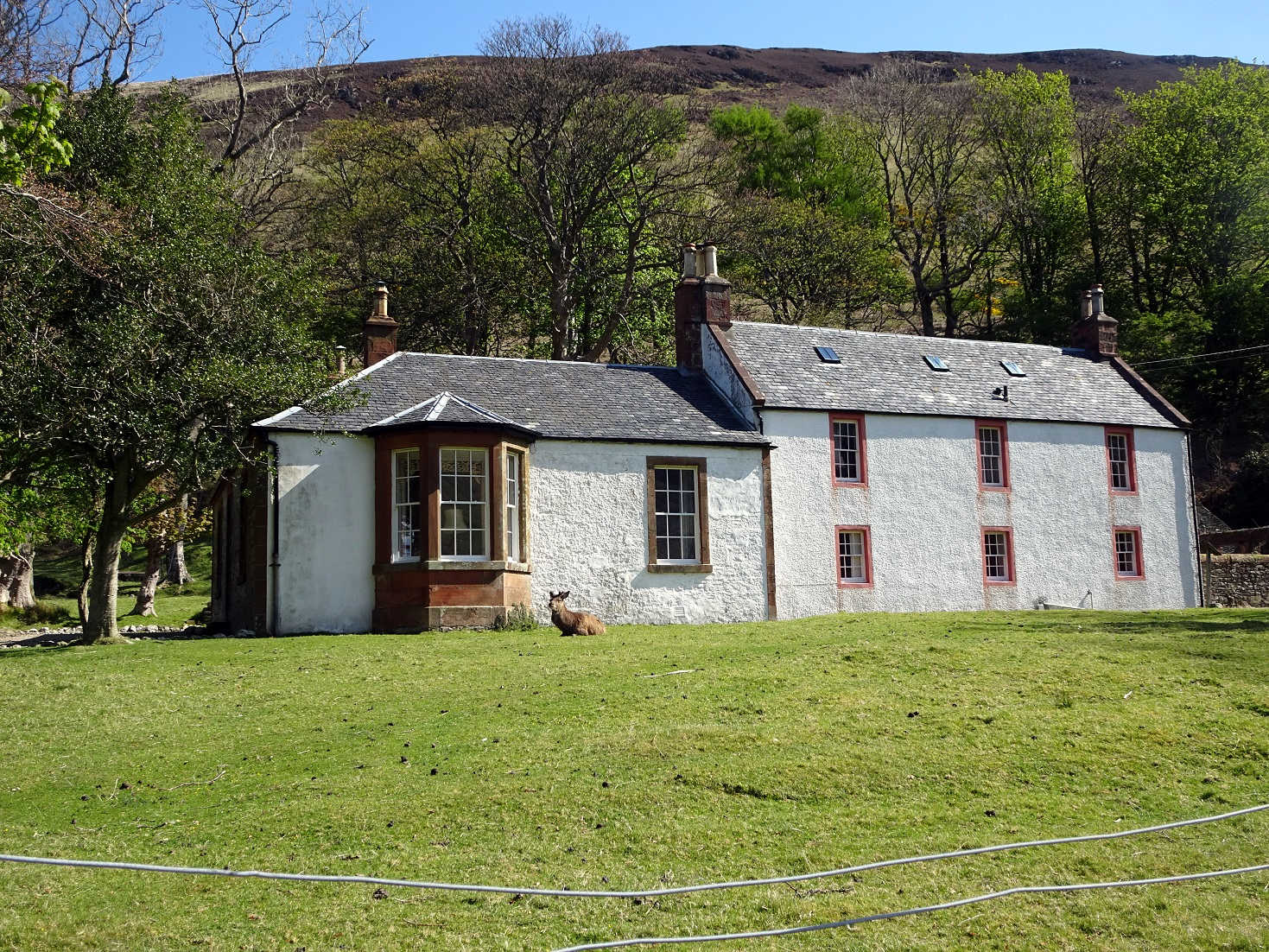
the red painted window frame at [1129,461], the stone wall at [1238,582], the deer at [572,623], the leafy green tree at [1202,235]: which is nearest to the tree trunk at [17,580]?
the deer at [572,623]

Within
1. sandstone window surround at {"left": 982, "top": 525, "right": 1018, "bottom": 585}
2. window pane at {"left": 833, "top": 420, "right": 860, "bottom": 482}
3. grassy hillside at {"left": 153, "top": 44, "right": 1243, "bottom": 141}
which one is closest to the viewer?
window pane at {"left": 833, "top": 420, "right": 860, "bottom": 482}

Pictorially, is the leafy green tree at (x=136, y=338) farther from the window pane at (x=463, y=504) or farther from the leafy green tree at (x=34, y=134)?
the leafy green tree at (x=34, y=134)

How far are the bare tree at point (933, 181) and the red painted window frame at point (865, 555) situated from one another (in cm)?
2874

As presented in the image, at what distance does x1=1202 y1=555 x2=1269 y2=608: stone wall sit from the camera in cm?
3284

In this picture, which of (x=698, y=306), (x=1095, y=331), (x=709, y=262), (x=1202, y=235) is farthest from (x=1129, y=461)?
(x=1202, y=235)

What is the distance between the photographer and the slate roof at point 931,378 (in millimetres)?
28812

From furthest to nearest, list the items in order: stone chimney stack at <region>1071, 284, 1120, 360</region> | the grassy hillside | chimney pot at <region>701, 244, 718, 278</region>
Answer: the grassy hillside < stone chimney stack at <region>1071, 284, 1120, 360</region> < chimney pot at <region>701, 244, 718, 278</region>

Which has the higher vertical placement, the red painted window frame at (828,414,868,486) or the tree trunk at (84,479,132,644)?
the red painted window frame at (828,414,868,486)

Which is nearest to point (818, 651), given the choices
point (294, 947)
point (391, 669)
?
point (391, 669)

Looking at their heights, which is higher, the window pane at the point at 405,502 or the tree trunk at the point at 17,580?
the window pane at the point at 405,502

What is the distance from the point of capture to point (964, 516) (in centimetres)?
2920

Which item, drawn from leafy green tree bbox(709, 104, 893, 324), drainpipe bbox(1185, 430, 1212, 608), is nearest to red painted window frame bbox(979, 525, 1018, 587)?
drainpipe bbox(1185, 430, 1212, 608)

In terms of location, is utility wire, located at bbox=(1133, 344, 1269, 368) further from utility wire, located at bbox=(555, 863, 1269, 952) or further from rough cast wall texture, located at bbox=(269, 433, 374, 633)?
utility wire, located at bbox=(555, 863, 1269, 952)

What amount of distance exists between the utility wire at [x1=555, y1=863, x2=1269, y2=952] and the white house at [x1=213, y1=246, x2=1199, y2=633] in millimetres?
15421
